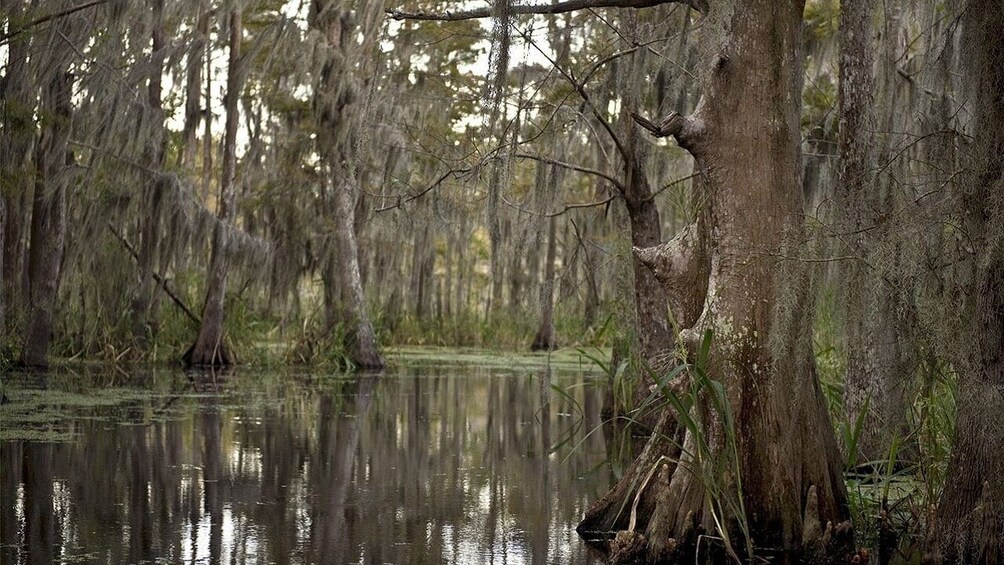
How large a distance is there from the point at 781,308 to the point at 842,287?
0.26m

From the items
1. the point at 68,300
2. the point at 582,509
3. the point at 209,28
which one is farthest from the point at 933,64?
the point at 209,28

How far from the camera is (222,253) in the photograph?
1623 cm

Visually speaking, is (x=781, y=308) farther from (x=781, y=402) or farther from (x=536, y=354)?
(x=536, y=354)

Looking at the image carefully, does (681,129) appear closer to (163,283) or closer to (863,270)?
(863,270)

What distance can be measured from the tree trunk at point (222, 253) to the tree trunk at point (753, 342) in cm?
1180

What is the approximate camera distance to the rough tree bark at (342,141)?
56.1ft

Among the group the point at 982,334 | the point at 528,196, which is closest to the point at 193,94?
the point at 528,196

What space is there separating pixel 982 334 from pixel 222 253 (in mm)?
13115

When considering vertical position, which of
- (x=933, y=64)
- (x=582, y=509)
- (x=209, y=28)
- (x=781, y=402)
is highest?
(x=209, y=28)

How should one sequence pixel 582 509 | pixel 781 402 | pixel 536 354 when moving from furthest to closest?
pixel 536 354
pixel 582 509
pixel 781 402

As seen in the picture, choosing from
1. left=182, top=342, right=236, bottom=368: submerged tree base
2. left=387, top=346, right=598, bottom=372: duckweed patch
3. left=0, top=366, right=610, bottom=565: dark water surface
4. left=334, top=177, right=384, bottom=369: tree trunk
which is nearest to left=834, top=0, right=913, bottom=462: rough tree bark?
left=0, top=366, right=610, bottom=565: dark water surface

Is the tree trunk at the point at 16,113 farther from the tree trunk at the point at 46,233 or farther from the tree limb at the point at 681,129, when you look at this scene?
the tree limb at the point at 681,129

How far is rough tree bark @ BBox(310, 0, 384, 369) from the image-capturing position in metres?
17.1

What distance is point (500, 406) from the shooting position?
12016mm
